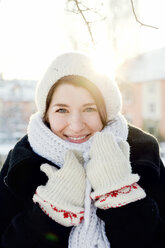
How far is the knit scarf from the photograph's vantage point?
1289 mm

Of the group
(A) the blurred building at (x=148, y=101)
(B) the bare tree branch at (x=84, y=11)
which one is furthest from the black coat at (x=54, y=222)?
(A) the blurred building at (x=148, y=101)

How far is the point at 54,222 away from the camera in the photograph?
1335mm

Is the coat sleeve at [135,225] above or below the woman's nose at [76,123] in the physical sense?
below

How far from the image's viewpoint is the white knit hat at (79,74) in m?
1.50

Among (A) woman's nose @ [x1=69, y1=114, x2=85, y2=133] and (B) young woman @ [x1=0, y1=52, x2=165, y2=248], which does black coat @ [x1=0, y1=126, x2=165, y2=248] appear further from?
(A) woman's nose @ [x1=69, y1=114, x2=85, y2=133]

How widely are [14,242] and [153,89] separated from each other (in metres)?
23.7

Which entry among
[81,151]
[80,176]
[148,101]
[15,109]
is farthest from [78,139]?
[148,101]

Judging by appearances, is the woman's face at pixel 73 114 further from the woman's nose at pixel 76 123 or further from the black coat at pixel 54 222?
the black coat at pixel 54 222

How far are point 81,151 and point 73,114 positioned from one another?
7.5 inches

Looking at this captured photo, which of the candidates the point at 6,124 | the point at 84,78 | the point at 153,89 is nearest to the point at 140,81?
the point at 153,89

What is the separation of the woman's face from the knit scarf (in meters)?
0.04

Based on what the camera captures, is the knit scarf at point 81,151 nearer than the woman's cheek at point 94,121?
Yes

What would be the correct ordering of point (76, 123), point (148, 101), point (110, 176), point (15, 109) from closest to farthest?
point (110, 176) < point (76, 123) < point (15, 109) < point (148, 101)

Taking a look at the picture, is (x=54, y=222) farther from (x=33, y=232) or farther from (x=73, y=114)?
(x=73, y=114)
